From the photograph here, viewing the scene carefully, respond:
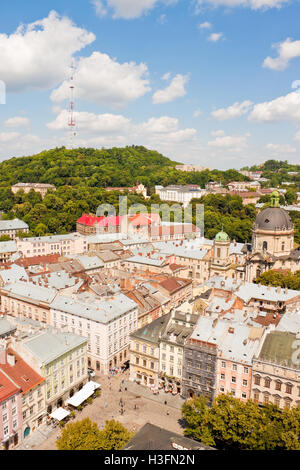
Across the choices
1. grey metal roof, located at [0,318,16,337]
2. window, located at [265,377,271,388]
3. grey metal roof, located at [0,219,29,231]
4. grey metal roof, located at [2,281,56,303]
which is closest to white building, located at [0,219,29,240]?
grey metal roof, located at [0,219,29,231]

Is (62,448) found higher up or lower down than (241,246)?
lower down

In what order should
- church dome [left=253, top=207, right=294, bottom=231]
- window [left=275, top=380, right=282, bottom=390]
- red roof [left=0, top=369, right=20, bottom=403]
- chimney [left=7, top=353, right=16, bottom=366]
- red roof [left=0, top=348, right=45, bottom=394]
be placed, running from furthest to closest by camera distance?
church dome [left=253, top=207, right=294, bottom=231], chimney [left=7, top=353, right=16, bottom=366], window [left=275, top=380, right=282, bottom=390], red roof [left=0, top=348, right=45, bottom=394], red roof [left=0, top=369, right=20, bottom=403]

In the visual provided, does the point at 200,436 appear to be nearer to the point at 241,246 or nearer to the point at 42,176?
the point at 241,246

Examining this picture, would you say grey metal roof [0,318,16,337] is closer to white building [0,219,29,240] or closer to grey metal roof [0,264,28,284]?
grey metal roof [0,264,28,284]

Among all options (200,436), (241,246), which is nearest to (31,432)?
(200,436)

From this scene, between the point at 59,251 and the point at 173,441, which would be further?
the point at 59,251

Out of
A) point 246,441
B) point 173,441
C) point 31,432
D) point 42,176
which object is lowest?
point 31,432
